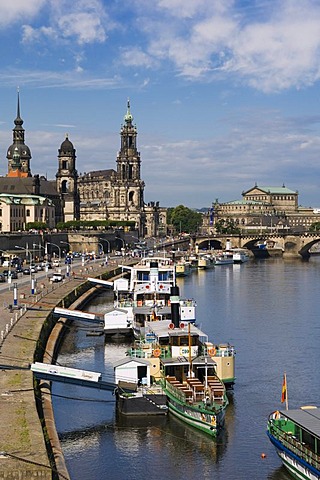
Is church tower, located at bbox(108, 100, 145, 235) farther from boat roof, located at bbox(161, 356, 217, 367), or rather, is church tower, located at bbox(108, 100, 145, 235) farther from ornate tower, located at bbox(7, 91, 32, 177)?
boat roof, located at bbox(161, 356, 217, 367)

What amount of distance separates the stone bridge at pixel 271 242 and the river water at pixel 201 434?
111251 millimetres

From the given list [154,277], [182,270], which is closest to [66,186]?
[182,270]

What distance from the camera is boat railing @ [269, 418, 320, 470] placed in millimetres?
27547

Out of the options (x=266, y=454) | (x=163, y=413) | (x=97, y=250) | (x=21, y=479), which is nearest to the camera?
(x=21, y=479)

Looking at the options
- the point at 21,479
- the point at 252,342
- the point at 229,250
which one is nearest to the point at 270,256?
the point at 229,250

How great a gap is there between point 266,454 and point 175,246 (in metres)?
145

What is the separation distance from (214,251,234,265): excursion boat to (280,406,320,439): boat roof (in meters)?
121

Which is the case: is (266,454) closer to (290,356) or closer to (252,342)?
(290,356)

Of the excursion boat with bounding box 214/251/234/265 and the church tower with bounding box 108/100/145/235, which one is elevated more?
the church tower with bounding box 108/100/145/235

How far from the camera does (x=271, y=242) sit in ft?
628

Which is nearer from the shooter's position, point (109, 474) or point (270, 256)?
point (109, 474)

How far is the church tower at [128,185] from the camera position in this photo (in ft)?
641

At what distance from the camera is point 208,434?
33.8 meters

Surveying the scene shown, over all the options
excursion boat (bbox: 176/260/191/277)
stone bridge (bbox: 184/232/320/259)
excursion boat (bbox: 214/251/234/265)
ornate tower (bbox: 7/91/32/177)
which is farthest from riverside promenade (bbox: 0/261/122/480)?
stone bridge (bbox: 184/232/320/259)
